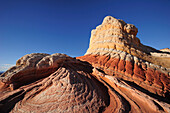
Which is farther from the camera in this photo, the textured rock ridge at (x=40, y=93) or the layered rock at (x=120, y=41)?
the layered rock at (x=120, y=41)

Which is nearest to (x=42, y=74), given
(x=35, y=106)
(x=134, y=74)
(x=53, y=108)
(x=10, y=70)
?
(x=10, y=70)

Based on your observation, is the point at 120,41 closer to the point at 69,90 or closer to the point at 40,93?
the point at 69,90

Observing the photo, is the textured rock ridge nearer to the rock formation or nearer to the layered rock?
the rock formation

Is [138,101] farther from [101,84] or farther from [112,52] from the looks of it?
[112,52]

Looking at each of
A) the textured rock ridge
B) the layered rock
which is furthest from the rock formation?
the layered rock

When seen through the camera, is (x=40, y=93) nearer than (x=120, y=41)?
Yes

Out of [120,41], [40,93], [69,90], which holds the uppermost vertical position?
[120,41]

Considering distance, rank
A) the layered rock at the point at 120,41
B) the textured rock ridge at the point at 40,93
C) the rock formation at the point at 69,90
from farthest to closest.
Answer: the layered rock at the point at 120,41 → the rock formation at the point at 69,90 → the textured rock ridge at the point at 40,93

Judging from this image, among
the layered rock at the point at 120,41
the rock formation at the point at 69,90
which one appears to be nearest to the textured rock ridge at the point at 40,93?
the rock formation at the point at 69,90

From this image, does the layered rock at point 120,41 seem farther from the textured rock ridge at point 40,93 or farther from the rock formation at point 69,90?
the textured rock ridge at point 40,93

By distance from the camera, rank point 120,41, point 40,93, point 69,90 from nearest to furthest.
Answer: point 69,90 < point 40,93 < point 120,41

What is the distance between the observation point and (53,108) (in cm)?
382

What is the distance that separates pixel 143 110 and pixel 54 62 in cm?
731

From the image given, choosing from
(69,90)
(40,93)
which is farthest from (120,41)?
(40,93)
